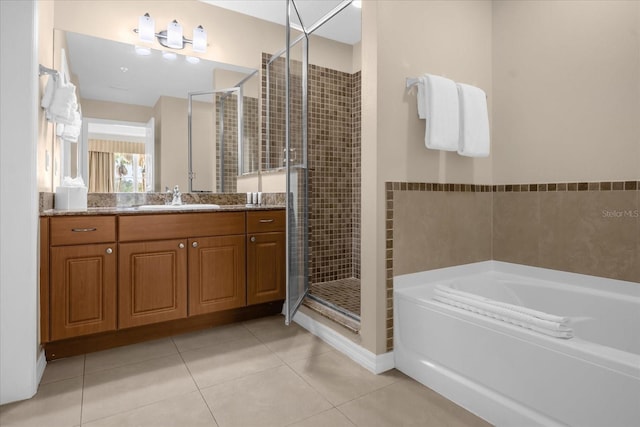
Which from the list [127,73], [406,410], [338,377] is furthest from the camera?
[127,73]

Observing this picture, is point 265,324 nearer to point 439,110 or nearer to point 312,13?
point 439,110

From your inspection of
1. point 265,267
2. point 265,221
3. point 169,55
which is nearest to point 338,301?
point 265,267

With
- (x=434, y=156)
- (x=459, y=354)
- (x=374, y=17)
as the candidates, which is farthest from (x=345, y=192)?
(x=459, y=354)

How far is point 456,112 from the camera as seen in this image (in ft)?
6.63

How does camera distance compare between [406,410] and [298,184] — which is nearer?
[406,410]

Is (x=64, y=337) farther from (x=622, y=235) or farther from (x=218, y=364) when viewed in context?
(x=622, y=235)

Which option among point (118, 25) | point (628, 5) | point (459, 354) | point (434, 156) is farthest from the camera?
point (118, 25)

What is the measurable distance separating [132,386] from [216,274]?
32.8 inches

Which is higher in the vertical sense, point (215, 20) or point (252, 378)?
point (215, 20)

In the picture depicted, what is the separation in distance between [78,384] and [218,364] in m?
0.68

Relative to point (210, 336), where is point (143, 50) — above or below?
above

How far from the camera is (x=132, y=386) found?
71.2 inches

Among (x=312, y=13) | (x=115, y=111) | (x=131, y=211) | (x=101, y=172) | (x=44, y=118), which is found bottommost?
(x=131, y=211)

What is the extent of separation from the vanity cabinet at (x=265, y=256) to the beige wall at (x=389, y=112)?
92cm
